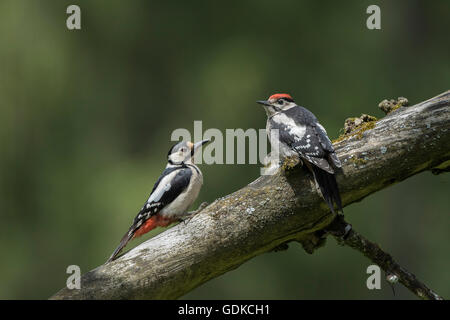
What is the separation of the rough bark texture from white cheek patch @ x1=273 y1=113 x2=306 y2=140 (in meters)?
0.30

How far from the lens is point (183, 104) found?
11.0m

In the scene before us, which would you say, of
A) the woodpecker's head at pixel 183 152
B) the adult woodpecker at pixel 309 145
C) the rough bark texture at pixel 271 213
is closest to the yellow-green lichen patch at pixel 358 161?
the rough bark texture at pixel 271 213

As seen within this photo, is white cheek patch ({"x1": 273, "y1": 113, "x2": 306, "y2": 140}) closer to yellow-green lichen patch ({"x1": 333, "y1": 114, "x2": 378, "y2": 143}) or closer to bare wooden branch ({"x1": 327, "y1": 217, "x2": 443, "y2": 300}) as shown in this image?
yellow-green lichen patch ({"x1": 333, "y1": 114, "x2": 378, "y2": 143})

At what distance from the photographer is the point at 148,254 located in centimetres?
339

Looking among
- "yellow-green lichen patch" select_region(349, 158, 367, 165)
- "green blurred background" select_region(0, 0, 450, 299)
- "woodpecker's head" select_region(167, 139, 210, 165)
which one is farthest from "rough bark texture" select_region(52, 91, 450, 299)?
"green blurred background" select_region(0, 0, 450, 299)

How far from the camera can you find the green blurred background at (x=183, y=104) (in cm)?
931

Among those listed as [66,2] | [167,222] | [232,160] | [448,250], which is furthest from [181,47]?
[167,222]

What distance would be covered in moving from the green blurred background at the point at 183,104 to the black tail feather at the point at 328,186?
5.32 metres

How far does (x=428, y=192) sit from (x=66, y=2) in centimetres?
758

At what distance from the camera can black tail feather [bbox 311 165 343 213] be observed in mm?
3400

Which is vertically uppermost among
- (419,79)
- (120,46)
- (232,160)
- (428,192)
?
(120,46)

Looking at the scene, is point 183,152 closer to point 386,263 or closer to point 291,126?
point 291,126

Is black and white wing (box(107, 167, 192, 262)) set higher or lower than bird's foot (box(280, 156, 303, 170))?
lower
